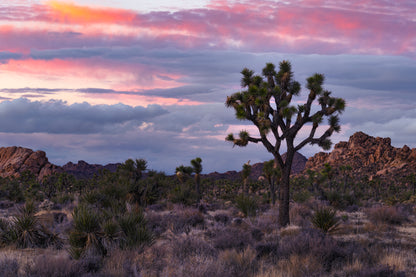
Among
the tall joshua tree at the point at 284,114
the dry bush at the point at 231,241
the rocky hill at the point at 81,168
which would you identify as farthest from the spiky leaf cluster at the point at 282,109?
the rocky hill at the point at 81,168

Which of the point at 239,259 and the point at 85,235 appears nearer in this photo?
the point at 239,259

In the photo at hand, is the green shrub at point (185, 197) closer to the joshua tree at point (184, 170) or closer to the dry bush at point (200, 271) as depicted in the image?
the joshua tree at point (184, 170)

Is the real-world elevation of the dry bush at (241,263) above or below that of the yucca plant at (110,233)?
below

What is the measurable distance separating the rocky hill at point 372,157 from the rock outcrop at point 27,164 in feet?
304

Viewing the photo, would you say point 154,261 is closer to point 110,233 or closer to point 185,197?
point 110,233

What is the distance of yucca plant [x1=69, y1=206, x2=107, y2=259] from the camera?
1012cm

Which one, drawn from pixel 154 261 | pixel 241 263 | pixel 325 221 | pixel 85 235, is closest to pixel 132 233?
pixel 85 235

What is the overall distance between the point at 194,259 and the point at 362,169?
122m

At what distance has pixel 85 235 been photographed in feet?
34.4

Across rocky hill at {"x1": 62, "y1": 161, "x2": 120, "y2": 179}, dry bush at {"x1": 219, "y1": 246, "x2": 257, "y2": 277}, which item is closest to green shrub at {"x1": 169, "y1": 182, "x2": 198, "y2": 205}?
dry bush at {"x1": 219, "y1": 246, "x2": 257, "y2": 277}

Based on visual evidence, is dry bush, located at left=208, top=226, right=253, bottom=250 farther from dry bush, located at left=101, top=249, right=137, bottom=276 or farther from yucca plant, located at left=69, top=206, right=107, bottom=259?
yucca plant, located at left=69, top=206, right=107, bottom=259

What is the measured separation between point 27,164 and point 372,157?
380 ft

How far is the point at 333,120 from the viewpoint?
63.5 ft

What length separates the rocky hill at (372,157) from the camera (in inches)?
4455
